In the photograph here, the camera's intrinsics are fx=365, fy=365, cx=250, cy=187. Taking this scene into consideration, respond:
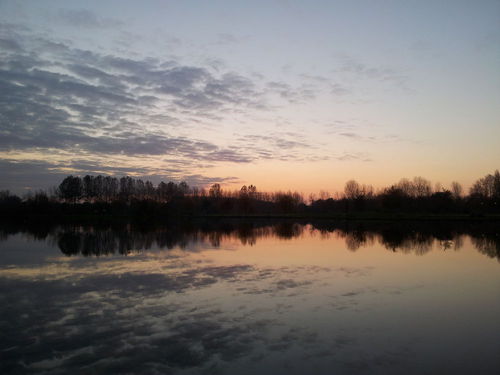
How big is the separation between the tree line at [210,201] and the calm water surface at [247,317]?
5925 centimetres

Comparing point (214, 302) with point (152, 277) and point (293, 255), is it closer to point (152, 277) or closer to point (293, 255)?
point (152, 277)

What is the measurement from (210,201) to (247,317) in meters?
90.4

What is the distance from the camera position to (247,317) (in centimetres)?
855

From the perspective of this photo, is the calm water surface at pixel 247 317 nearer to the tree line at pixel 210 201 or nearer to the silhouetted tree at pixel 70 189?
the tree line at pixel 210 201

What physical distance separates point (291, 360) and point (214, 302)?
12.9 feet

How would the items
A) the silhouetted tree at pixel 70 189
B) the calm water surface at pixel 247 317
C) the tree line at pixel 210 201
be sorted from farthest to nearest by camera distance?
the silhouetted tree at pixel 70 189 → the tree line at pixel 210 201 → the calm water surface at pixel 247 317

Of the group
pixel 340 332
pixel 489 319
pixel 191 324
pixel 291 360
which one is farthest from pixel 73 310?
pixel 489 319

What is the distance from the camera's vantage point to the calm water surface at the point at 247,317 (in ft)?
20.1

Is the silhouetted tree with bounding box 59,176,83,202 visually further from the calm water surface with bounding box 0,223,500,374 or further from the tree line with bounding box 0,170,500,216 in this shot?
the calm water surface with bounding box 0,223,500,374

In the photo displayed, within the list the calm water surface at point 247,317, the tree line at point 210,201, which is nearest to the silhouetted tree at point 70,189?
the tree line at point 210,201

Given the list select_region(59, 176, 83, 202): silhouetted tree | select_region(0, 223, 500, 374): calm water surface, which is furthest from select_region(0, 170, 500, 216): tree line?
select_region(0, 223, 500, 374): calm water surface

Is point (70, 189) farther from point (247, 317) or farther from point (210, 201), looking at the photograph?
point (247, 317)

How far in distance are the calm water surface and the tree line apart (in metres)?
59.3

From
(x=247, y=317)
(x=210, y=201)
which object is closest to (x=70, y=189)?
(x=210, y=201)
